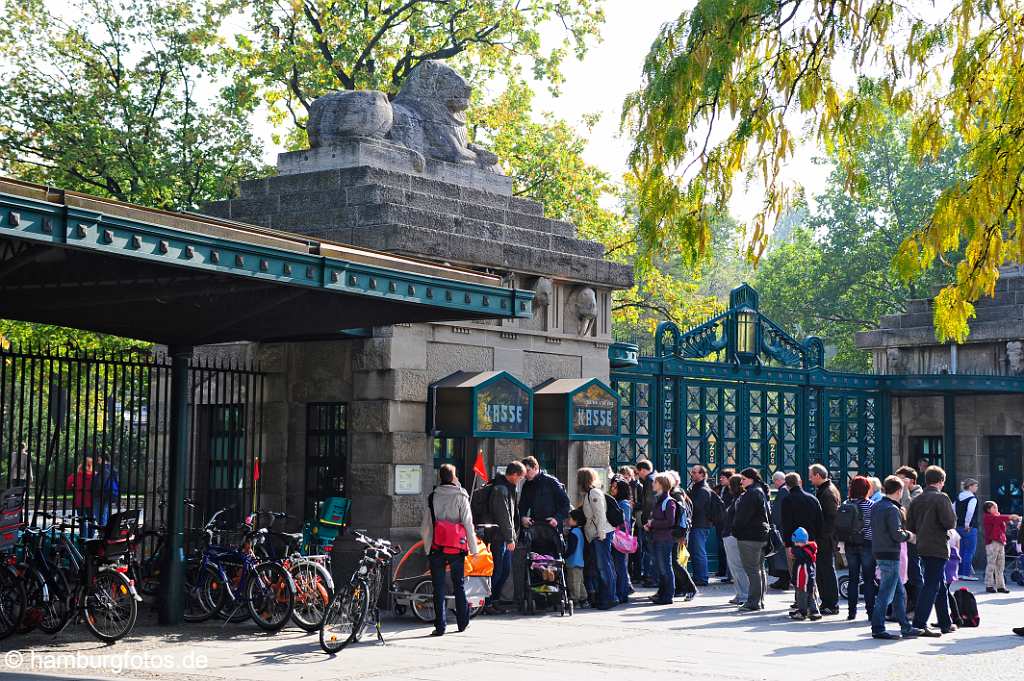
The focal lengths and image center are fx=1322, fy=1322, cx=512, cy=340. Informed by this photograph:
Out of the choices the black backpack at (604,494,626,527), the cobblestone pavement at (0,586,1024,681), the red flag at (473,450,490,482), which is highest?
the red flag at (473,450,490,482)

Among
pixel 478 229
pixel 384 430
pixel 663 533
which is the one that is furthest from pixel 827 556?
pixel 478 229

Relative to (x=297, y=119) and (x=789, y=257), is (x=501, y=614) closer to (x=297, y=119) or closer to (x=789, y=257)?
(x=297, y=119)

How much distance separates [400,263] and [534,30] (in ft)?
71.9

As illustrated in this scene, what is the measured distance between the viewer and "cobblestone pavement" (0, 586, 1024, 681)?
387 inches

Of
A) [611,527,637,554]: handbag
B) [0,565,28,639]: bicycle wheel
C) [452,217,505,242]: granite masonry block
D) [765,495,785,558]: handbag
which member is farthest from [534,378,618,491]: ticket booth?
[0,565,28,639]: bicycle wheel

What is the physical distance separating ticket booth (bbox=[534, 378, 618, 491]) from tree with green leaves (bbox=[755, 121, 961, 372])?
27200mm

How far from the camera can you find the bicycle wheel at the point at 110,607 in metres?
10.8

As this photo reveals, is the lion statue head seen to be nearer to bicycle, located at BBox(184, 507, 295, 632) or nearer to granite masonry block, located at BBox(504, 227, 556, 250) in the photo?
granite masonry block, located at BBox(504, 227, 556, 250)

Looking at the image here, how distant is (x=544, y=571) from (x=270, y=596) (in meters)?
3.18

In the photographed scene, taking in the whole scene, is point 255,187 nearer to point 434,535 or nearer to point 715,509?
point 434,535

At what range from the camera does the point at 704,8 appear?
974 cm

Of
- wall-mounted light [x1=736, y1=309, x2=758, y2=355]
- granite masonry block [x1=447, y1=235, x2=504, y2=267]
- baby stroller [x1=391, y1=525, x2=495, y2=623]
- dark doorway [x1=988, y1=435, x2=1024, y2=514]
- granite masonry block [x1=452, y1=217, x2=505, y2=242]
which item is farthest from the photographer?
dark doorway [x1=988, y1=435, x2=1024, y2=514]

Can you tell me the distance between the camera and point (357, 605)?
36.5ft

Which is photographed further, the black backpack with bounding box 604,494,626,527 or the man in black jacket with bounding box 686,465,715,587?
the man in black jacket with bounding box 686,465,715,587
